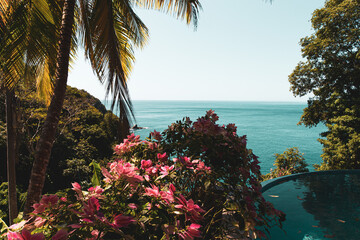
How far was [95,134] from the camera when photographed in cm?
1698

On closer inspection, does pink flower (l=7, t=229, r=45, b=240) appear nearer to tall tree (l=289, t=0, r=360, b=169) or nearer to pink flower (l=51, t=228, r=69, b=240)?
pink flower (l=51, t=228, r=69, b=240)

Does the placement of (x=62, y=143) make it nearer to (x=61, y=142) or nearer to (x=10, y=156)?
(x=61, y=142)

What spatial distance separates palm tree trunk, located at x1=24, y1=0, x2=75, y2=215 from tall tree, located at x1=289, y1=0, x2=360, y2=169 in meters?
12.1

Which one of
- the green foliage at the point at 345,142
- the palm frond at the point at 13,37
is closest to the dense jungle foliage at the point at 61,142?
the palm frond at the point at 13,37

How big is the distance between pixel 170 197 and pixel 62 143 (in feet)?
50.1

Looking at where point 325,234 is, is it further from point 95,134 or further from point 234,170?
point 95,134

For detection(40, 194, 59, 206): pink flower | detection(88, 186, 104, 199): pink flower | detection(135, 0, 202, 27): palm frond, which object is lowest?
detection(40, 194, 59, 206): pink flower

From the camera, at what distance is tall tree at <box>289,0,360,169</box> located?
1052 centimetres

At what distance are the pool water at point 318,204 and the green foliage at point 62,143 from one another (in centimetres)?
977

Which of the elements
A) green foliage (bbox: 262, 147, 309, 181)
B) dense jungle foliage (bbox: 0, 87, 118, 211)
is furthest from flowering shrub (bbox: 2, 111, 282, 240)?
green foliage (bbox: 262, 147, 309, 181)

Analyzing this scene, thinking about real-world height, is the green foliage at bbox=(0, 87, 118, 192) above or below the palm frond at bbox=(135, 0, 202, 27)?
below

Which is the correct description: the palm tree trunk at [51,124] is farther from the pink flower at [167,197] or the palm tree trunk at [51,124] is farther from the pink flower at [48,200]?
the pink flower at [167,197]

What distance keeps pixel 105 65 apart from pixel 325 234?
15.9 feet

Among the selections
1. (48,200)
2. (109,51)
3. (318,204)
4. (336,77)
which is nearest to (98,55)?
(109,51)
